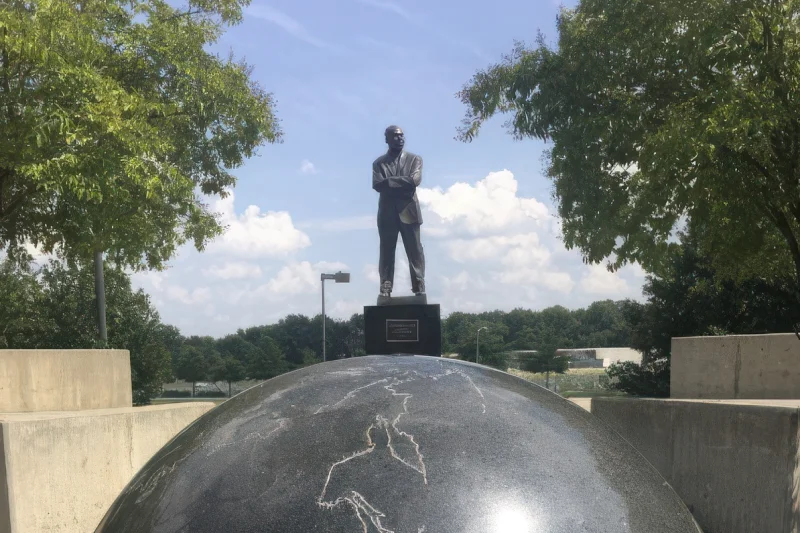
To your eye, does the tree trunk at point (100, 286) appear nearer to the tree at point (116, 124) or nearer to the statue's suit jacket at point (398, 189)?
the tree at point (116, 124)

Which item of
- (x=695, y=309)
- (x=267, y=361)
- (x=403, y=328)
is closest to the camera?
(x=403, y=328)

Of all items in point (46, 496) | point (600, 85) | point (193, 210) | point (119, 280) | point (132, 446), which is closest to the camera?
point (46, 496)

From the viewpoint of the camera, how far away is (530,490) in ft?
7.85

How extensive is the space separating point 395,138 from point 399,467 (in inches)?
471

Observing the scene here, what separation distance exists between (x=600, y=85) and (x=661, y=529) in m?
17.6

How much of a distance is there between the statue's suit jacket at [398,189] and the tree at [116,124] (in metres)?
4.13

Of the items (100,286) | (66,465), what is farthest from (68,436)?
(100,286)

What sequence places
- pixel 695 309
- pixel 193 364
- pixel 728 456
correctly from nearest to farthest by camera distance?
pixel 728 456, pixel 695 309, pixel 193 364

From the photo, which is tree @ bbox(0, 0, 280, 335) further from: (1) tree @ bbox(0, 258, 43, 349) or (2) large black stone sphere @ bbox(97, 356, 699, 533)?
(2) large black stone sphere @ bbox(97, 356, 699, 533)

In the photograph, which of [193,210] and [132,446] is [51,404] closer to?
[132,446]

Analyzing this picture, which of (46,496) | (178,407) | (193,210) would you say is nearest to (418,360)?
(46,496)

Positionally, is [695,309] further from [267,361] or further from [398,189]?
[267,361]

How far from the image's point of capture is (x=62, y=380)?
11.1m

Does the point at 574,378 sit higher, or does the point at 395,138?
the point at 395,138
